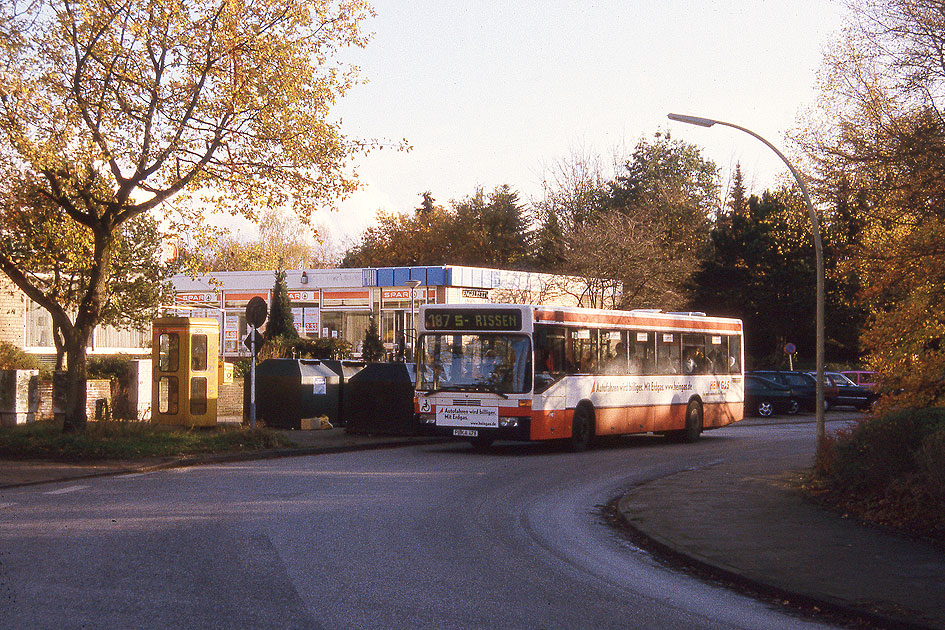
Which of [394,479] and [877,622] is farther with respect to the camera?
[394,479]

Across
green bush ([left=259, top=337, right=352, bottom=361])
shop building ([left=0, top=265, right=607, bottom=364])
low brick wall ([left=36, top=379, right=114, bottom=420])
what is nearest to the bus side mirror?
low brick wall ([left=36, top=379, right=114, bottom=420])

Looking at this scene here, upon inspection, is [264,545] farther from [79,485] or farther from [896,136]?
[896,136]

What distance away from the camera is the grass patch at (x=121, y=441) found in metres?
16.4

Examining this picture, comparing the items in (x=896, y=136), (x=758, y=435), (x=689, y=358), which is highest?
(x=896, y=136)

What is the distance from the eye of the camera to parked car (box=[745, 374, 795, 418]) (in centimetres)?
3800

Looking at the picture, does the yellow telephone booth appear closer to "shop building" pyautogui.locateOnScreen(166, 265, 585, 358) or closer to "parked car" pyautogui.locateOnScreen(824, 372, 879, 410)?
"shop building" pyautogui.locateOnScreen(166, 265, 585, 358)

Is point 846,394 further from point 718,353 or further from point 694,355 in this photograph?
point 694,355

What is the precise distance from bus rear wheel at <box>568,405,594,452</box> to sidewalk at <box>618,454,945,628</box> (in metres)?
5.91

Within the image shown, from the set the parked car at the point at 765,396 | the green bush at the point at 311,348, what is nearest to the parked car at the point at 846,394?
the parked car at the point at 765,396

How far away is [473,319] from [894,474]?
370 inches

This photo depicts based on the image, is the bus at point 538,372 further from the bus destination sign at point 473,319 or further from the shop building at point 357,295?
the shop building at point 357,295

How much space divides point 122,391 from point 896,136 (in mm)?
17421

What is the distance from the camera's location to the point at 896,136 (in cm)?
1320

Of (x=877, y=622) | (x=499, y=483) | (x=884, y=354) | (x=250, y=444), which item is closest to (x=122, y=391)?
(x=250, y=444)
